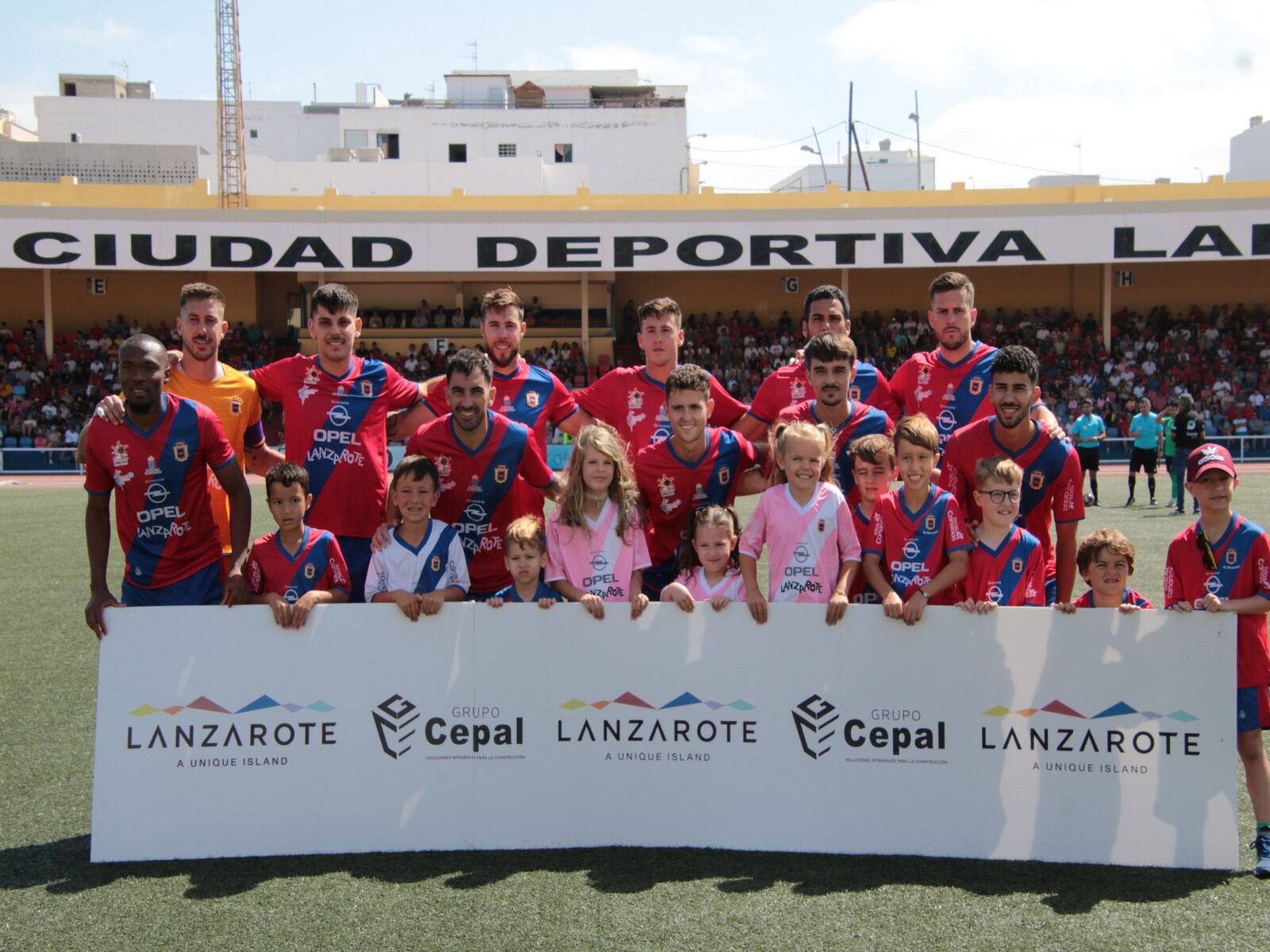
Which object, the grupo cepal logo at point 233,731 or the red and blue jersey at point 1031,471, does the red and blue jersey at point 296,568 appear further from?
the red and blue jersey at point 1031,471

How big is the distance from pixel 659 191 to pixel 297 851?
48936 mm

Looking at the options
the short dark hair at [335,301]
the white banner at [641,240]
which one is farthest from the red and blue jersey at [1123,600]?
the white banner at [641,240]

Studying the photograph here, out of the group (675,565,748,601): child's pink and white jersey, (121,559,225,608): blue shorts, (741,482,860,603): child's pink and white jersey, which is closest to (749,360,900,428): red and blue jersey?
(741,482,860,603): child's pink and white jersey

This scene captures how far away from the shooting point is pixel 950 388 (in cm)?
571

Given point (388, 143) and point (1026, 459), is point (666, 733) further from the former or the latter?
point (388, 143)

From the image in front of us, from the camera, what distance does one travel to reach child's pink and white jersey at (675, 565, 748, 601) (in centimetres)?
481

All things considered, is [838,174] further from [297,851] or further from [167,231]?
[297,851]

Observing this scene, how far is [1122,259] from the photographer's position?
31109 mm

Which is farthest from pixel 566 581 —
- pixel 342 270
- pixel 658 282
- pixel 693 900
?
pixel 658 282

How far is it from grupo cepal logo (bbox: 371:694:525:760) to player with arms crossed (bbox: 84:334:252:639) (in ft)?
2.90

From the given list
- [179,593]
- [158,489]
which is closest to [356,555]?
[179,593]

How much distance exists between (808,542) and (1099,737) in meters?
1.37

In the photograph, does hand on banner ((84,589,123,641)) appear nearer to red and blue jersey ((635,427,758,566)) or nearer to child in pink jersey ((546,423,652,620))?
child in pink jersey ((546,423,652,620))

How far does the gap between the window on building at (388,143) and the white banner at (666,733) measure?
5040 centimetres
